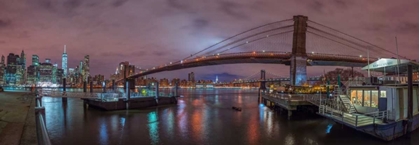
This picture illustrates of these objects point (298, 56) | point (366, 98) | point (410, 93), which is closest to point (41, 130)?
point (410, 93)

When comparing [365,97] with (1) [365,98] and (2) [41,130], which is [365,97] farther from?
(2) [41,130]

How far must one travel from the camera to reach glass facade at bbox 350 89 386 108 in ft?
61.8

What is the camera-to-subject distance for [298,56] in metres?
42.2

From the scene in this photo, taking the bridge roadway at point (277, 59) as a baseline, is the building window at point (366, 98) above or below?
below

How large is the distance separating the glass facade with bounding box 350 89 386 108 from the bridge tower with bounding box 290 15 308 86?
64.8 feet

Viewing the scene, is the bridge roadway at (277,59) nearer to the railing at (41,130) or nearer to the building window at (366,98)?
the building window at (366,98)

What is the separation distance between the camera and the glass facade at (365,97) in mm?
18844

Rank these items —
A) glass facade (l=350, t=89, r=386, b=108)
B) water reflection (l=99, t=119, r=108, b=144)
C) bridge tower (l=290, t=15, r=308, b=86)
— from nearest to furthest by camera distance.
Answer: water reflection (l=99, t=119, r=108, b=144) < glass facade (l=350, t=89, r=386, b=108) < bridge tower (l=290, t=15, r=308, b=86)

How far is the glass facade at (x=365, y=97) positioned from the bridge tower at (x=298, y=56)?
19.7 meters

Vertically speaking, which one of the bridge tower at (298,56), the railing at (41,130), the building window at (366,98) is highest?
the bridge tower at (298,56)

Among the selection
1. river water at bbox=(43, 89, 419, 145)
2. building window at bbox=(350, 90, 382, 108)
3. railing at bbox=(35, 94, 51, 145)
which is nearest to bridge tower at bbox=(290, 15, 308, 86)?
river water at bbox=(43, 89, 419, 145)

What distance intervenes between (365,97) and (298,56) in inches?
895

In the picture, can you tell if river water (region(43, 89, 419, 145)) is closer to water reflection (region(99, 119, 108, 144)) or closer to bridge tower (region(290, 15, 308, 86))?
water reflection (region(99, 119, 108, 144))

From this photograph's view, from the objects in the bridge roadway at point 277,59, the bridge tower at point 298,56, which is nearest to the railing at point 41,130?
the bridge tower at point 298,56
